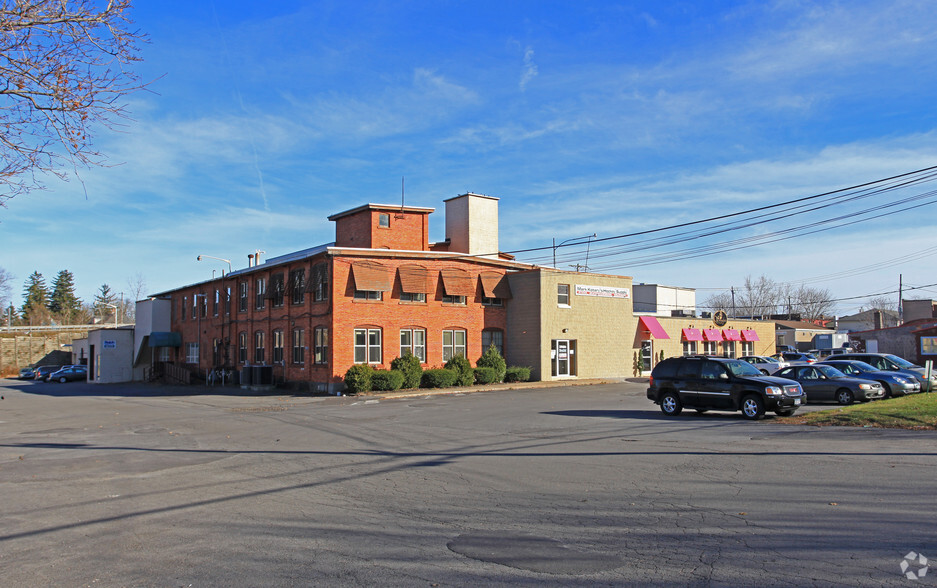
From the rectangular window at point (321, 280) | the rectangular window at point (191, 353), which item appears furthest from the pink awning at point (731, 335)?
the rectangular window at point (191, 353)

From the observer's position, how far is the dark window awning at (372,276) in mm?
33750

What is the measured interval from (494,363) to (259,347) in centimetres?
1441

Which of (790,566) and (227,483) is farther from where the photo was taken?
(227,483)

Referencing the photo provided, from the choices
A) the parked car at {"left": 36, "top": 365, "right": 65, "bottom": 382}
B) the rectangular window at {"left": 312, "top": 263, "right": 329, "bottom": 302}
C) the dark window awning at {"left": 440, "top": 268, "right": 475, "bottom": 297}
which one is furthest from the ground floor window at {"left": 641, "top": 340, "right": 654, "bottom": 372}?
the parked car at {"left": 36, "top": 365, "right": 65, "bottom": 382}

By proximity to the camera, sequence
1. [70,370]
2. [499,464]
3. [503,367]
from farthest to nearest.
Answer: [70,370]
[503,367]
[499,464]

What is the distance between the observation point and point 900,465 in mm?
10828


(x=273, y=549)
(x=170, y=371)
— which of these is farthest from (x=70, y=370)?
(x=273, y=549)

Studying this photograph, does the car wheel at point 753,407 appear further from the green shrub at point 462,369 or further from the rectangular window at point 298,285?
the rectangular window at point 298,285

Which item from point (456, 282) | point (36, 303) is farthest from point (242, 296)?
point (36, 303)

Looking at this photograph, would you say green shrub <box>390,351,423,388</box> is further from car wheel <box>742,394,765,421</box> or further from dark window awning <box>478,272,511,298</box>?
car wheel <box>742,394,765,421</box>

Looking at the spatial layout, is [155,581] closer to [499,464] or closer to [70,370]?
[499,464]

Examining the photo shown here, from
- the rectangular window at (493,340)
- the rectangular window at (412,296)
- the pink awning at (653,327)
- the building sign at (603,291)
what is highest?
the building sign at (603,291)

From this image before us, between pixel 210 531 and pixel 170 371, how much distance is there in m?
49.3

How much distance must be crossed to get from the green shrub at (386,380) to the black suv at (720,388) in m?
14.8
